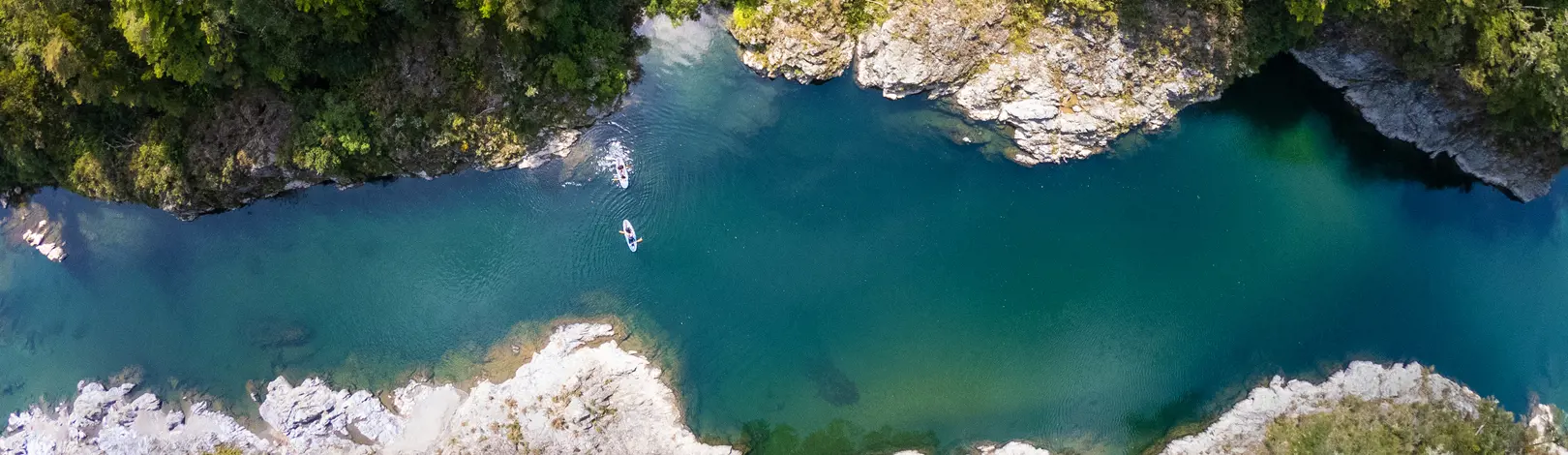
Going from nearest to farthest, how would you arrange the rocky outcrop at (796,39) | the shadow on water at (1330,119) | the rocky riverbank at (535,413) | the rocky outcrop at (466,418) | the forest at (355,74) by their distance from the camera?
1. the forest at (355,74)
2. the rocky outcrop at (796,39)
3. the shadow on water at (1330,119)
4. the rocky riverbank at (535,413)
5. the rocky outcrop at (466,418)

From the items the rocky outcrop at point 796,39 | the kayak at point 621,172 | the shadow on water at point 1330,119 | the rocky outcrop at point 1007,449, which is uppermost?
the shadow on water at point 1330,119

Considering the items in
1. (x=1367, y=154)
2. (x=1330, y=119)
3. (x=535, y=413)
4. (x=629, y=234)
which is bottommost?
(x=535, y=413)

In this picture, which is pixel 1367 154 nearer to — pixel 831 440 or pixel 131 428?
pixel 831 440

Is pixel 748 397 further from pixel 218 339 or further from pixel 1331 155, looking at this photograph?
pixel 1331 155

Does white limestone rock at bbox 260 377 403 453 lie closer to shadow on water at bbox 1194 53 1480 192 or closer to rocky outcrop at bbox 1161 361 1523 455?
rocky outcrop at bbox 1161 361 1523 455

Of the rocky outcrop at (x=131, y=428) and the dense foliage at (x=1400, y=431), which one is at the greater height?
the dense foliage at (x=1400, y=431)

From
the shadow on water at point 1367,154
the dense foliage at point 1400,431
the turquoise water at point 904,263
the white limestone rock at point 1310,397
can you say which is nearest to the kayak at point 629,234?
the turquoise water at point 904,263

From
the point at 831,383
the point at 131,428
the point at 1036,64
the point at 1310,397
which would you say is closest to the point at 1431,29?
the point at 1036,64

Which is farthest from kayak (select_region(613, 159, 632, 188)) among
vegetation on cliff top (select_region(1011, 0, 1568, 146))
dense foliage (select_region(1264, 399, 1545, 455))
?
dense foliage (select_region(1264, 399, 1545, 455))

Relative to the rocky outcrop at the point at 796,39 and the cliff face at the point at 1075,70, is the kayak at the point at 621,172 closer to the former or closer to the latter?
the rocky outcrop at the point at 796,39
